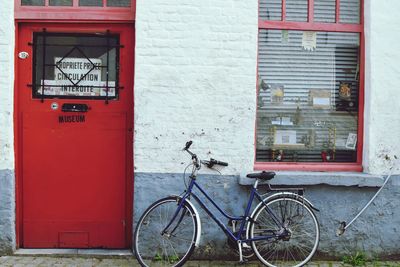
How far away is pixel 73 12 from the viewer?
6.10 metres

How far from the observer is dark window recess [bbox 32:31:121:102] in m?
6.21

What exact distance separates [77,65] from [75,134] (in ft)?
2.56

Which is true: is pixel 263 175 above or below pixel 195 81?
below

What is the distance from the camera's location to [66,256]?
603 centimetres

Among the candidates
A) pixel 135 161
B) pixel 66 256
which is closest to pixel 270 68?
pixel 135 161

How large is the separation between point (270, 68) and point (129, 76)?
1.60 m

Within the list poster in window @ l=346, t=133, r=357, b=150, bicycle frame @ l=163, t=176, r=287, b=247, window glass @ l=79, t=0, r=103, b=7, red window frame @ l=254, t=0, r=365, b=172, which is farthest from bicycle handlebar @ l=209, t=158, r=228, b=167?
window glass @ l=79, t=0, r=103, b=7

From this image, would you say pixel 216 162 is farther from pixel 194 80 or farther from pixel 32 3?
pixel 32 3

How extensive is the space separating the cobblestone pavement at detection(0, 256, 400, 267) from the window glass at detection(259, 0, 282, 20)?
2.73 metres

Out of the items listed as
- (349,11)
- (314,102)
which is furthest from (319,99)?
(349,11)

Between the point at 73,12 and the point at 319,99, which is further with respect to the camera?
the point at 319,99

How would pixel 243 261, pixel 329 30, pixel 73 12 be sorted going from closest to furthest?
pixel 243 261
pixel 73 12
pixel 329 30

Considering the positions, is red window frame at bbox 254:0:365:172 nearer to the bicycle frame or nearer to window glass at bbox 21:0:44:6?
the bicycle frame

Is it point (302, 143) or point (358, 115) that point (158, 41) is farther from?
point (358, 115)
